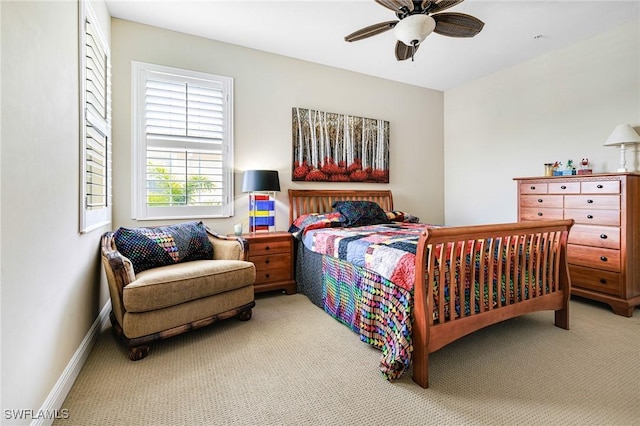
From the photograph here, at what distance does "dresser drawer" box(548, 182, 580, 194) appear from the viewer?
3043mm

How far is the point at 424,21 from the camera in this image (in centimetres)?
226

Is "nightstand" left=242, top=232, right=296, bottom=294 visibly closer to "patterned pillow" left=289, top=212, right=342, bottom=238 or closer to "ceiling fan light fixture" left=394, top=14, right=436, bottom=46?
"patterned pillow" left=289, top=212, right=342, bottom=238

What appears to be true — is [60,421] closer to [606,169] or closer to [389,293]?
[389,293]

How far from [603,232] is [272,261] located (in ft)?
10.5

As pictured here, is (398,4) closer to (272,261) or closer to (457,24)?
(457,24)

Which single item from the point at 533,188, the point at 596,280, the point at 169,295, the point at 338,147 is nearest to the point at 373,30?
the point at 338,147

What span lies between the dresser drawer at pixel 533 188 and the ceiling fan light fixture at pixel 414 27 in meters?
2.12

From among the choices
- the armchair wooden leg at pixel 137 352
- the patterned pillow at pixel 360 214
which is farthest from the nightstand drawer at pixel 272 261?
the armchair wooden leg at pixel 137 352

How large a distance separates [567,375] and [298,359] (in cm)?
164

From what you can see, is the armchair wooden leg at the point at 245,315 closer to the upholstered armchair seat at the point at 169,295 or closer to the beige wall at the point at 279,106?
the upholstered armchair seat at the point at 169,295

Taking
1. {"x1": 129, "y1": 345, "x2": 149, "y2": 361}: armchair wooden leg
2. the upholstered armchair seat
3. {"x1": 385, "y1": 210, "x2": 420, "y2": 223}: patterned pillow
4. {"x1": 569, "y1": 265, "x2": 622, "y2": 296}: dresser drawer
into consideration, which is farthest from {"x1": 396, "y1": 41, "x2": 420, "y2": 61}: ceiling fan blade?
{"x1": 129, "y1": 345, "x2": 149, "y2": 361}: armchair wooden leg

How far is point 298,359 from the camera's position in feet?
6.77

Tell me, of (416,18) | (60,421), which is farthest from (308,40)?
(60,421)

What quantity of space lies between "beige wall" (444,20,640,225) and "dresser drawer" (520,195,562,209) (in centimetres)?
66
